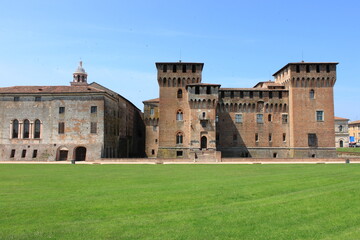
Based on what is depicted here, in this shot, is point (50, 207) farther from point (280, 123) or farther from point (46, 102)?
point (280, 123)

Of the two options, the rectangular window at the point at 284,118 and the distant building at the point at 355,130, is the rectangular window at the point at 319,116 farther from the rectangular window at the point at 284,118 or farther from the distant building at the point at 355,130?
the distant building at the point at 355,130

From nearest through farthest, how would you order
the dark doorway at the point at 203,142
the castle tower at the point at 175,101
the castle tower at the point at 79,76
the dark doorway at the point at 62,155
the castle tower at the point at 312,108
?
1. the dark doorway at the point at 62,155
2. the dark doorway at the point at 203,142
3. the castle tower at the point at 312,108
4. the castle tower at the point at 175,101
5. the castle tower at the point at 79,76

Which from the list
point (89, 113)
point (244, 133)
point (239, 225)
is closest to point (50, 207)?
point (239, 225)

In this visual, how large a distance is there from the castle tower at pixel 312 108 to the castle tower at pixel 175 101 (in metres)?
15.0

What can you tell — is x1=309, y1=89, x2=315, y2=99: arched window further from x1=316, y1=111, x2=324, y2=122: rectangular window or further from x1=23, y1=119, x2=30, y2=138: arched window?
x1=23, y1=119, x2=30, y2=138: arched window

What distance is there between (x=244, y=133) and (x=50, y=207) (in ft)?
142

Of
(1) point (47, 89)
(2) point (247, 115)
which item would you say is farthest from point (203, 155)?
(1) point (47, 89)

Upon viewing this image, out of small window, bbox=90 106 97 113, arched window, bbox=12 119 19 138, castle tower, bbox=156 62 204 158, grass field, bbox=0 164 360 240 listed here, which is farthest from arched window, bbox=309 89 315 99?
arched window, bbox=12 119 19 138

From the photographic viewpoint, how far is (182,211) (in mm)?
11359

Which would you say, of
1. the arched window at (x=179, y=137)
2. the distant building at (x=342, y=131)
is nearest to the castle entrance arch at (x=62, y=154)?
the arched window at (x=179, y=137)

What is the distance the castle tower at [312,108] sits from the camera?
165 feet

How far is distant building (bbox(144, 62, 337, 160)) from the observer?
4862 cm

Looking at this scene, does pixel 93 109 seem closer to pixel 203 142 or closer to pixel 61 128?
pixel 61 128

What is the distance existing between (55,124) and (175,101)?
58.1 ft
